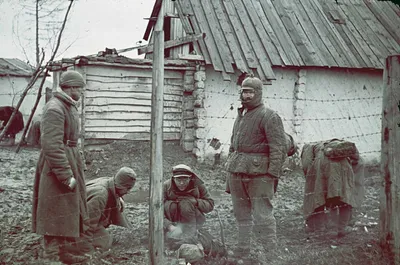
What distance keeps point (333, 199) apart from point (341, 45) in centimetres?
756

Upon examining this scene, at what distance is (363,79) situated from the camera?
12.2 m

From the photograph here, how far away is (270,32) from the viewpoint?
11.7 meters

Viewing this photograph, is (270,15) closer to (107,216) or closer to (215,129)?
(215,129)

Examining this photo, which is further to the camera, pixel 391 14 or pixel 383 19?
pixel 391 14

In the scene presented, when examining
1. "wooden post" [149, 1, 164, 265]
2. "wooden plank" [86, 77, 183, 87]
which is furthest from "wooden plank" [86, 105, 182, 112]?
"wooden post" [149, 1, 164, 265]

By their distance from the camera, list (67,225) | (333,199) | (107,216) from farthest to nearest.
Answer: (333,199) → (107,216) → (67,225)

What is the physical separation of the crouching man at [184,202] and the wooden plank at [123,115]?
17.1ft

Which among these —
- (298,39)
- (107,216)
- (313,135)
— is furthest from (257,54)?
(107,216)

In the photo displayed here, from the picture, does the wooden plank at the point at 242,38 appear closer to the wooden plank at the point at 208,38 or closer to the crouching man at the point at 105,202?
the wooden plank at the point at 208,38

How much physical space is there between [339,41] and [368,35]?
1273 millimetres

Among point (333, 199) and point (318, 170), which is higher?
point (318, 170)

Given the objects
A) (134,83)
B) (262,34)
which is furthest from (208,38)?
(134,83)

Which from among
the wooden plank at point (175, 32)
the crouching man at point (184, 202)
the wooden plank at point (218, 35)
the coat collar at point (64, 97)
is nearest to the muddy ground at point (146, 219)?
the crouching man at point (184, 202)

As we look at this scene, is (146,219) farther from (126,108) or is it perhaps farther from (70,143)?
(126,108)
